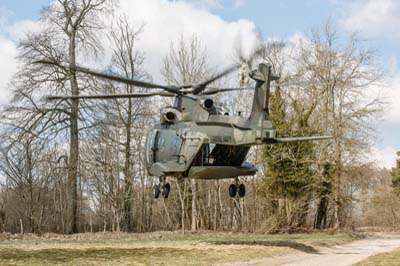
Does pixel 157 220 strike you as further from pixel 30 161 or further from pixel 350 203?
pixel 350 203

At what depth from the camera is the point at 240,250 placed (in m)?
20.5

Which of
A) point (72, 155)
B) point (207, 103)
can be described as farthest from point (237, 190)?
point (72, 155)

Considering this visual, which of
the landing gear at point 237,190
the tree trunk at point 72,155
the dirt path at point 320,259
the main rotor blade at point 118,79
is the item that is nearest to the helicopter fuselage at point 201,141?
the main rotor blade at point 118,79

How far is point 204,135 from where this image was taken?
17266 mm

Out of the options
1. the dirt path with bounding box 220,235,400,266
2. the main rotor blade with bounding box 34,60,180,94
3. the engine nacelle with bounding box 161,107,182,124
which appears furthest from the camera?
the engine nacelle with bounding box 161,107,182,124

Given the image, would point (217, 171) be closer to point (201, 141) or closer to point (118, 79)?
point (201, 141)

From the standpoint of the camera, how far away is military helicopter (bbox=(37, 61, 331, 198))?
17125 millimetres

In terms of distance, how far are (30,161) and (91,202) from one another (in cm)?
1105

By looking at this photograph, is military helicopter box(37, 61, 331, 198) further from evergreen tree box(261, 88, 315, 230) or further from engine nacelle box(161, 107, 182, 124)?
evergreen tree box(261, 88, 315, 230)

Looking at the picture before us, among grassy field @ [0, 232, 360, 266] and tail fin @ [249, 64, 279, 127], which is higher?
tail fin @ [249, 64, 279, 127]

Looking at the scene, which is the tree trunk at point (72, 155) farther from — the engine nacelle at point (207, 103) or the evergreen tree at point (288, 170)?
the engine nacelle at point (207, 103)

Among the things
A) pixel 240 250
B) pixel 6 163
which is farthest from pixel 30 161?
pixel 240 250

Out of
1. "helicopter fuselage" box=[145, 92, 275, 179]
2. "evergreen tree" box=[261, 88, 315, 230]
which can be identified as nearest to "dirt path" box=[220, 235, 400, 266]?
"helicopter fuselage" box=[145, 92, 275, 179]

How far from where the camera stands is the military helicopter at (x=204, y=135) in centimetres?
1712
